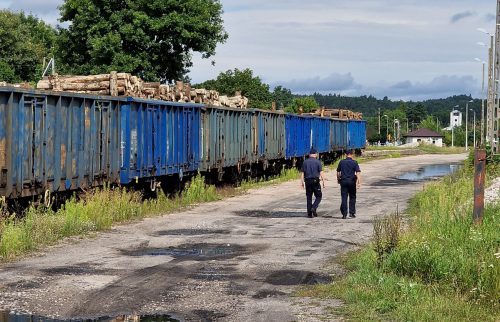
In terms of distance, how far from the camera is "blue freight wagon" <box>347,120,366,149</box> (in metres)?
60.2

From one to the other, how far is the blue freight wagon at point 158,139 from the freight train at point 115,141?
2 cm

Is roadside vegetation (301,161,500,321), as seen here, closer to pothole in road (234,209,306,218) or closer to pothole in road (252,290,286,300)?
pothole in road (252,290,286,300)

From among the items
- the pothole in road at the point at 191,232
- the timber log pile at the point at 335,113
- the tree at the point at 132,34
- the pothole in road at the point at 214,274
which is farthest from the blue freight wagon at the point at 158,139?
the timber log pile at the point at 335,113

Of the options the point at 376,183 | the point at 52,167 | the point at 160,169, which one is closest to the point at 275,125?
the point at 376,183

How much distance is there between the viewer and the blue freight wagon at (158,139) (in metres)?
20.9

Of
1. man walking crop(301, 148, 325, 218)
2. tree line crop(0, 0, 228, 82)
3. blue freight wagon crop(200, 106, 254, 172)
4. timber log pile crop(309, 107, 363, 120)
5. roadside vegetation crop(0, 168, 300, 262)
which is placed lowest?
roadside vegetation crop(0, 168, 300, 262)

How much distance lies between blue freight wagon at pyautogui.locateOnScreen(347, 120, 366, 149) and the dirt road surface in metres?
39.9

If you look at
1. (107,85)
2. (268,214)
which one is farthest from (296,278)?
(107,85)

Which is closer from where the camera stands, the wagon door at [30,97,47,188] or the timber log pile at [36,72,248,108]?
the wagon door at [30,97,47,188]

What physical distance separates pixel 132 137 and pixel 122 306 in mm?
11972

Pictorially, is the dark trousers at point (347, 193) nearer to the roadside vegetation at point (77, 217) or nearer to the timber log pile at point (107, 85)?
the roadside vegetation at point (77, 217)

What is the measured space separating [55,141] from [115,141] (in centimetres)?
357

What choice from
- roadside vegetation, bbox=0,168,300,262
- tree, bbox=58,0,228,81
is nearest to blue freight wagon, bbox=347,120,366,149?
tree, bbox=58,0,228,81

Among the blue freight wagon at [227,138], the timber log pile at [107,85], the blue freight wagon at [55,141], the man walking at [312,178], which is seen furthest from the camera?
the blue freight wagon at [227,138]
